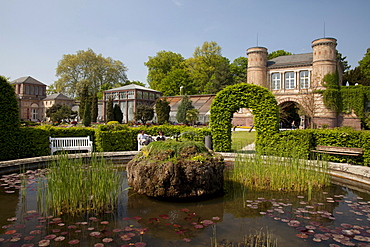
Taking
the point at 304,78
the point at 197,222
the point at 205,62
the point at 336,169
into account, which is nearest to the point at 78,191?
the point at 197,222

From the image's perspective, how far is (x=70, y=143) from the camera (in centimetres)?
912

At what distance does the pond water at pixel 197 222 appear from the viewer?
292 cm

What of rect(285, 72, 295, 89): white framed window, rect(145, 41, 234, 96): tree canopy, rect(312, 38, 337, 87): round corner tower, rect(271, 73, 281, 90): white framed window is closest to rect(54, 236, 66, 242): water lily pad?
rect(312, 38, 337, 87): round corner tower

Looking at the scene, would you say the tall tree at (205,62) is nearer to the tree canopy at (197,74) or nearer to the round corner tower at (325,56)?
the tree canopy at (197,74)

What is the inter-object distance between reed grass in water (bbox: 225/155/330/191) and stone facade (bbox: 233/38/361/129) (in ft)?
81.5

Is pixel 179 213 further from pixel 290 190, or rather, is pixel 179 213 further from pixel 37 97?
pixel 37 97

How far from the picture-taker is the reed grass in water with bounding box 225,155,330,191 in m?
5.00

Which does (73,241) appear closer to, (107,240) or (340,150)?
(107,240)

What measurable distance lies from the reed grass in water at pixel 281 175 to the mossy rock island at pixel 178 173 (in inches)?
28.5

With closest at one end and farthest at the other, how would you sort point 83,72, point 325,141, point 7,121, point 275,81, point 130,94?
point 7,121
point 325,141
point 275,81
point 130,94
point 83,72

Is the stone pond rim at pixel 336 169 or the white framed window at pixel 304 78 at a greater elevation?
the white framed window at pixel 304 78

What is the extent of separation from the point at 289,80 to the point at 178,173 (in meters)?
30.4

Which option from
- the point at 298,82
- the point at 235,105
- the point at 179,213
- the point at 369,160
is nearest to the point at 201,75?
the point at 298,82

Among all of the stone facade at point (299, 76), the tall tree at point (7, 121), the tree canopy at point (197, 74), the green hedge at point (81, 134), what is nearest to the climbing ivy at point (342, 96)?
the stone facade at point (299, 76)
